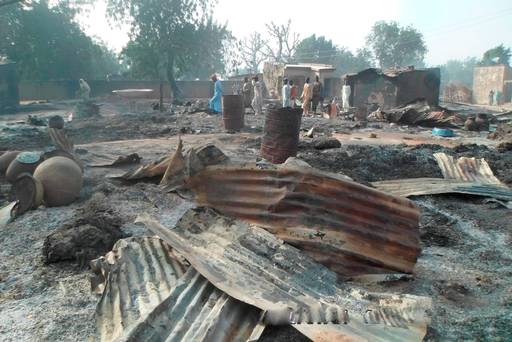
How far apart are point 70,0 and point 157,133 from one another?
2958cm

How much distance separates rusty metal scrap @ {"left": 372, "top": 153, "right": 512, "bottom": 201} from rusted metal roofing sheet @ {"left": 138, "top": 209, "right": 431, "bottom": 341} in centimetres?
279

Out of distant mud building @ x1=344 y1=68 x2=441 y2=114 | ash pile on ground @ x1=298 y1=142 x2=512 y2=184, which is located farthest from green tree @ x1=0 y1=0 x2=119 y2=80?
ash pile on ground @ x1=298 y1=142 x2=512 y2=184

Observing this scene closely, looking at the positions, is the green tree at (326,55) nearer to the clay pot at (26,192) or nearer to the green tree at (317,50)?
the green tree at (317,50)

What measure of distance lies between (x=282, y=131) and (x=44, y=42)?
3132cm

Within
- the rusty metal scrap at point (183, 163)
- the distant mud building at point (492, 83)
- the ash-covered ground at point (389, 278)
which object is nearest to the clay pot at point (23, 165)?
the ash-covered ground at point (389, 278)

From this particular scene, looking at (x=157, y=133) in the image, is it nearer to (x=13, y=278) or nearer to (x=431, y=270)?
(x=13, y=278)

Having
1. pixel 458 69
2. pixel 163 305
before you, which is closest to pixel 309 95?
pixel 163 305

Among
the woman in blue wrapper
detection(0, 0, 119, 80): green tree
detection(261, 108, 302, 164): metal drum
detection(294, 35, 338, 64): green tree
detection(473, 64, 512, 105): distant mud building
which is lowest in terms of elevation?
detection(261, 108, 302, 164): metal drum

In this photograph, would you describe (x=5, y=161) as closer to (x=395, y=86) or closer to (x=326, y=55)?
(x=395, y=86)

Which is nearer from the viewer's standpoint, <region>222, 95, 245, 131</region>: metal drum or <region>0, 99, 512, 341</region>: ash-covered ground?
<region>0, 99, 512, 341</region>: ash-covered ground

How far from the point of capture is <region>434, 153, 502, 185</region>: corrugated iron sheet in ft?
20.7

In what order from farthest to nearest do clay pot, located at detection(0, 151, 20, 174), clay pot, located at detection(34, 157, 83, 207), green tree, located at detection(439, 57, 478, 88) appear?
green tree, located at detection(439, 57, 478, 88) → clay pot, located at detection(0, 151, 20, 174) → clay pot, located at detection(34, 157, 83, 207)

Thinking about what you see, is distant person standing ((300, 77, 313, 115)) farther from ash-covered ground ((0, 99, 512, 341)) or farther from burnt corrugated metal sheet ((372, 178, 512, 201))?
burnt corrugated metal sheet ((372, 178, 512, 201))

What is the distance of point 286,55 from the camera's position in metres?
51.8
